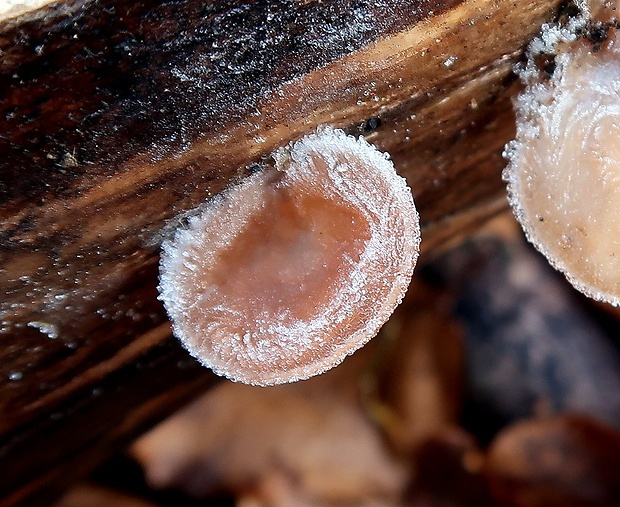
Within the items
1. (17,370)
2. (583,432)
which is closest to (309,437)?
(583,432)

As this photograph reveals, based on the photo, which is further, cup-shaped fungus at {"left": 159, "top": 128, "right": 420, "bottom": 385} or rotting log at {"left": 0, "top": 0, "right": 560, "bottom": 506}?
cup-shaped fungus at {"left": 159, "top": 128, "right": 420, "bottom": 385}

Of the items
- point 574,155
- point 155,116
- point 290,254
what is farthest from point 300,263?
point 574,155

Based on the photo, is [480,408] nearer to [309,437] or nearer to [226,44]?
[309,437]

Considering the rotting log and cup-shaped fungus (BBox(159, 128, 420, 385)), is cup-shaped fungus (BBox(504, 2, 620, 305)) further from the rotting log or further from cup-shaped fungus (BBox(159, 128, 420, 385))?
cup-shaped fungus (BBox(159, 128, 420, 385))

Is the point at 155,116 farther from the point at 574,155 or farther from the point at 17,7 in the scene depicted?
the point at 574,155

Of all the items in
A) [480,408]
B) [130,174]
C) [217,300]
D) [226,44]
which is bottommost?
[480,408]

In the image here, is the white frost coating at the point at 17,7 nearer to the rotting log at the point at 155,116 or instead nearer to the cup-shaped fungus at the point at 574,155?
the rotting log at the point at 155,116

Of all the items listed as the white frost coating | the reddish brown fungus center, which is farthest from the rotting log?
the reddish brown fungus center
